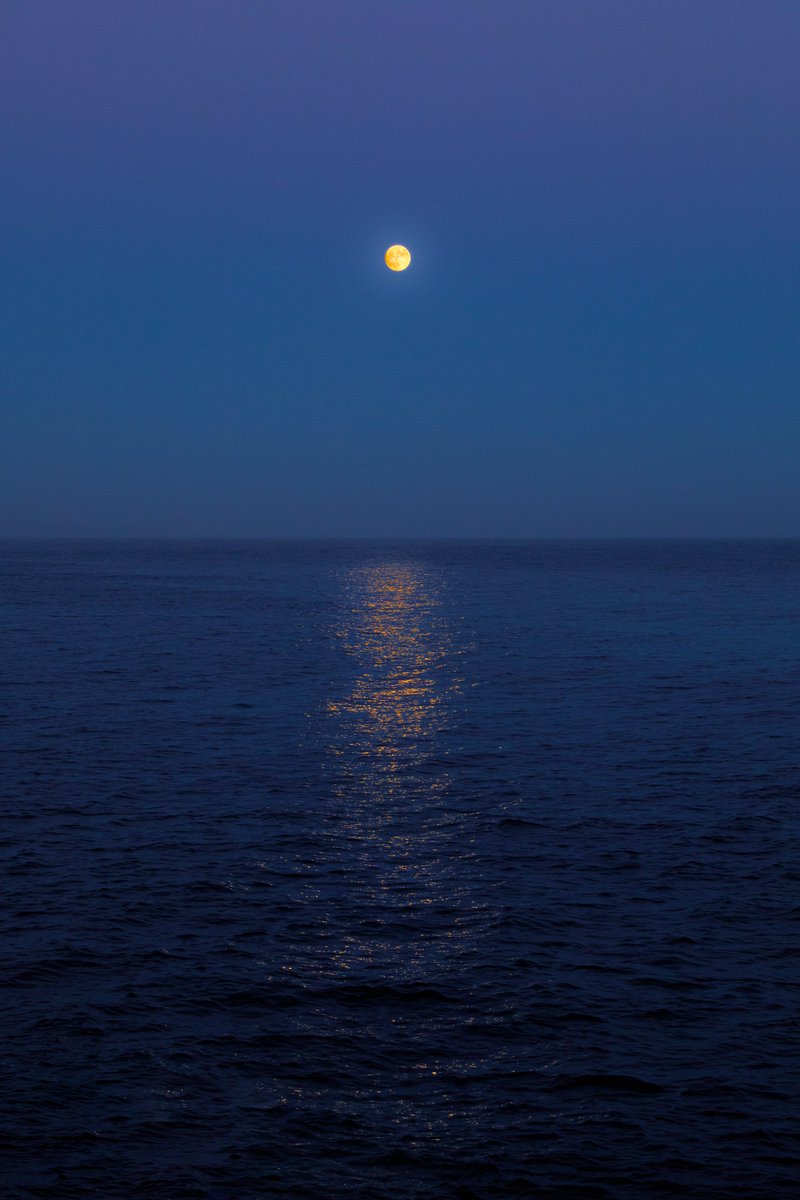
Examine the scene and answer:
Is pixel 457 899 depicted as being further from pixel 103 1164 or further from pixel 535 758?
pixel 535 758

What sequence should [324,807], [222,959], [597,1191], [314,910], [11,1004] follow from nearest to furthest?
[597,1191]
[11,1004]
[222,959]
[314,910]
[324,807]

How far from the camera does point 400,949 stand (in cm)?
1981

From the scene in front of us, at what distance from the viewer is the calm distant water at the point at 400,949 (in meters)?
13.4

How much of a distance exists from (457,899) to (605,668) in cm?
4038

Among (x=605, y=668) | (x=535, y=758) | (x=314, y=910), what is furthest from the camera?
(x=605, y=668)

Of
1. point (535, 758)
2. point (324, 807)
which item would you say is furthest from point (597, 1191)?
point (535, 758)

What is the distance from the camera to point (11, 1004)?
56.4 ft

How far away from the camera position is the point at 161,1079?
14.9 metres

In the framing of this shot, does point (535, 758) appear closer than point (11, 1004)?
No

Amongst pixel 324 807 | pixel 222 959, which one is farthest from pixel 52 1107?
pixel 324 807

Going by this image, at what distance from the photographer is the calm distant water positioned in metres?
13.4

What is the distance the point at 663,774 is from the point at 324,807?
1157 centimetres

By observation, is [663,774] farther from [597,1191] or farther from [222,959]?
[597,1191]

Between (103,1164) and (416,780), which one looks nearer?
(103,1164)
